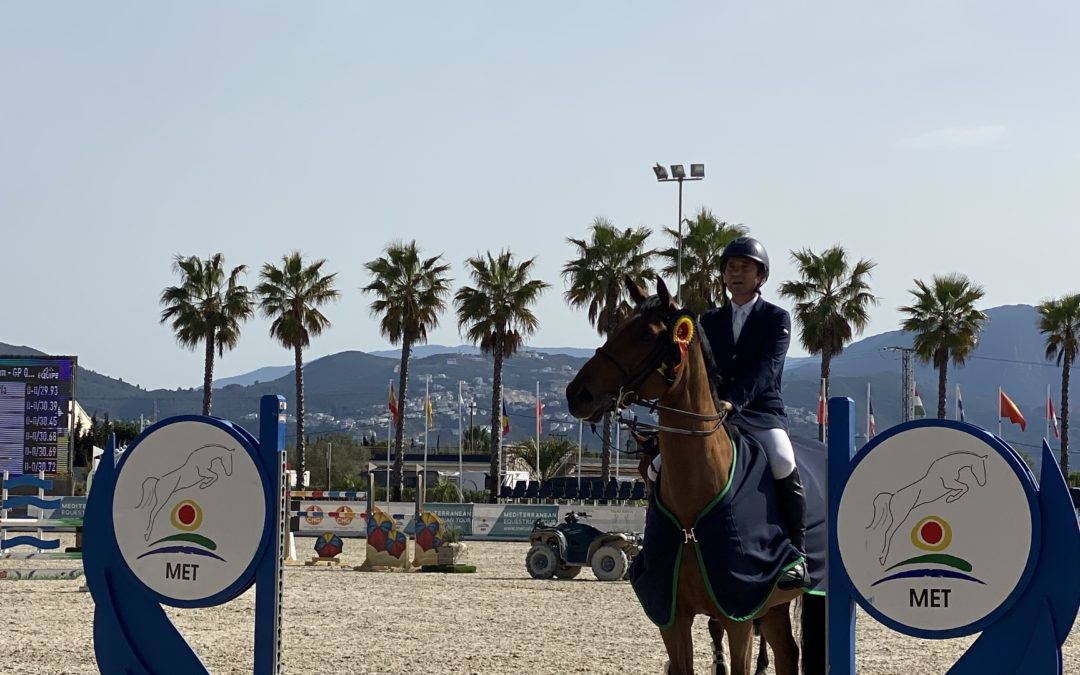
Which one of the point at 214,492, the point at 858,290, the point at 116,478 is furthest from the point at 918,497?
the point at 858,290

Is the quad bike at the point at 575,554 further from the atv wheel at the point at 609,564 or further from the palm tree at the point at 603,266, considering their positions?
the palm tree at the point at 603,266

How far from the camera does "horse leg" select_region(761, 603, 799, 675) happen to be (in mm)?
7512

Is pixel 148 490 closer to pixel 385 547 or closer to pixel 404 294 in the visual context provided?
pixel 385 547

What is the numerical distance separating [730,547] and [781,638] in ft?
5.11

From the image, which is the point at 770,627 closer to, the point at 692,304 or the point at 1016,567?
the point at 1016,567

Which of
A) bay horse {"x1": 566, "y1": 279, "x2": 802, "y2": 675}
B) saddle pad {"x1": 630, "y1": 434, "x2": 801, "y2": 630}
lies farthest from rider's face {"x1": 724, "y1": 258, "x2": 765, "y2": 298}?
saddle pad {"x1": 630, "y1": 434, "x2": 801, "y2": 630}

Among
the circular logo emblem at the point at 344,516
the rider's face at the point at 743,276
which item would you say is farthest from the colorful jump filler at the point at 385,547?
the rider's face at the point at 743,276

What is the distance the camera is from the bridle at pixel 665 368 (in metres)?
5.98

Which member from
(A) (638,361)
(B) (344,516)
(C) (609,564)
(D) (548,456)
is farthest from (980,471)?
(D) (548,456)

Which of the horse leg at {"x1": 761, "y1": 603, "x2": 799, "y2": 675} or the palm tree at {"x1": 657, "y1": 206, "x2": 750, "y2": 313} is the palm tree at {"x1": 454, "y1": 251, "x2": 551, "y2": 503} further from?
the horse leg at {"x1": 761, "y1": 603, "x2": 799, "y2": 675}

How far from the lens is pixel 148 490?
6.55 metres

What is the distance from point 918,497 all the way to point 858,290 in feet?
128

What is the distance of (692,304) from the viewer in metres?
41.3

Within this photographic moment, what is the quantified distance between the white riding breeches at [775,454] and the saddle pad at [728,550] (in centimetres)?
15
